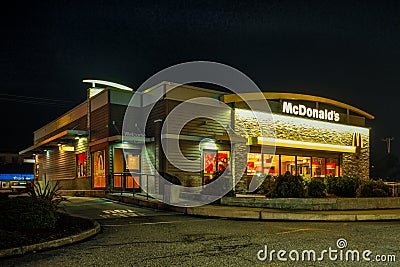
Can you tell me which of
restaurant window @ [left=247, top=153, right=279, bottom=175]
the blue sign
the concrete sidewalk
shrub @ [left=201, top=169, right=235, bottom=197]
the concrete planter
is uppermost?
restaurant window @ [left=247, top=153, right=279, bottom=175]

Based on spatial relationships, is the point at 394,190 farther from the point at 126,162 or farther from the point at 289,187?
the point at 126,162

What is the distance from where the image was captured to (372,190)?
16.2m

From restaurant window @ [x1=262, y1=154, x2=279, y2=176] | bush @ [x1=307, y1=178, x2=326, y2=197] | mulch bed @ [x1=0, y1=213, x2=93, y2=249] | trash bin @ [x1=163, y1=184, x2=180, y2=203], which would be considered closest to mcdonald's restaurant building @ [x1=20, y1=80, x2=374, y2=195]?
restaurant window @ [x1=262, y1=154, x2=279, y2=176]

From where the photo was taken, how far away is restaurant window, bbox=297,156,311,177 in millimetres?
28719

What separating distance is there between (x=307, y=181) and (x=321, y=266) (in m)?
10.7

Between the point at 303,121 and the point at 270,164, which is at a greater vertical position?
the point at 303,121

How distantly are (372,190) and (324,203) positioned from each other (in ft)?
9.09

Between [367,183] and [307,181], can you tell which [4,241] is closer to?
[307,181]

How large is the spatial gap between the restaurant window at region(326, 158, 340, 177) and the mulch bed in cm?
2261

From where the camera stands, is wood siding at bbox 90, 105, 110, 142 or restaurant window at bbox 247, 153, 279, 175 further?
restaurant window at bbox 247, 153, 279, 175

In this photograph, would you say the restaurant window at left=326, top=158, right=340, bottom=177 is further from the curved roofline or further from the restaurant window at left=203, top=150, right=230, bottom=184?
the restaurant window at left=203, top=150, right=230, bottom=184

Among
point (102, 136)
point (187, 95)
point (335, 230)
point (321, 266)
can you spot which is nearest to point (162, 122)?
point (187, 95)

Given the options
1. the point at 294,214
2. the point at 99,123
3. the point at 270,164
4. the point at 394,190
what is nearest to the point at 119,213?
the point at 294,214

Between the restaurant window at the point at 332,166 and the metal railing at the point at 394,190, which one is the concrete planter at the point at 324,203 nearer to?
the metal railing at the point at 394,190
